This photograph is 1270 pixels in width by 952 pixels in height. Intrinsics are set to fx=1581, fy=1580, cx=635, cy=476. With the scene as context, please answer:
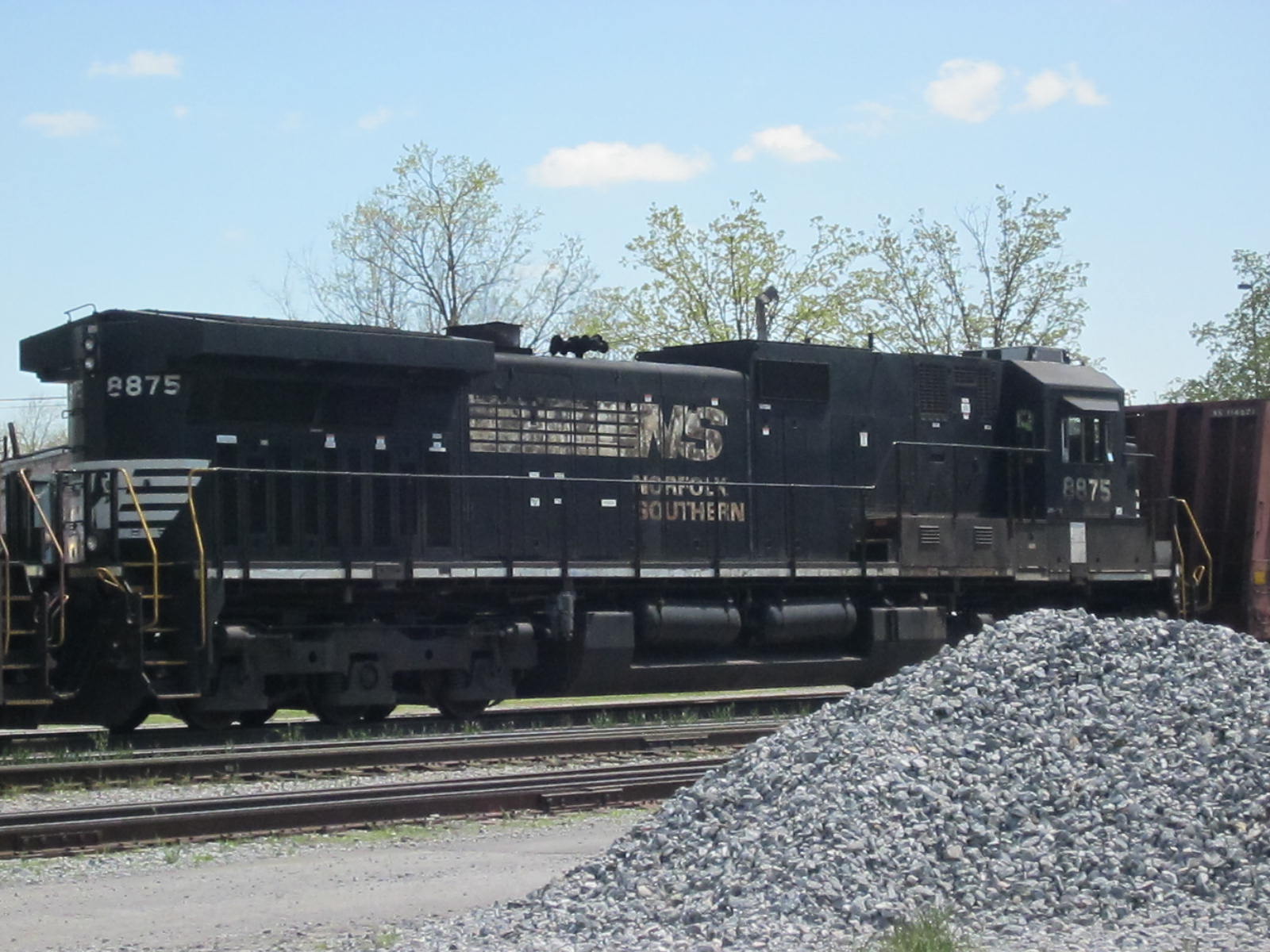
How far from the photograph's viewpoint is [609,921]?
6395 millimetres

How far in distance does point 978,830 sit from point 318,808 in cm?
411

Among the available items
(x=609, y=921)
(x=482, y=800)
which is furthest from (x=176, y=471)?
(x=609, y=921)

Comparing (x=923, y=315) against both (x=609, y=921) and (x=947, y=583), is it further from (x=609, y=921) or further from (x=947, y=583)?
(x=609, y=921)

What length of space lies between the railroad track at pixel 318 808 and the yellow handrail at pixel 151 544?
3286 mm

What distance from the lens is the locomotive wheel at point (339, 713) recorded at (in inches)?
566

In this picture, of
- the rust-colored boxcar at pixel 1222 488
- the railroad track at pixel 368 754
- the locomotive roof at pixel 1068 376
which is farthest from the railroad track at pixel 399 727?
the rust-colored boxcar at pixel 1222 488

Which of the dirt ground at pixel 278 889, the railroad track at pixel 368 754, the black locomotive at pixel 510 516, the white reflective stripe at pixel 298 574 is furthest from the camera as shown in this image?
the white reflective stripe at pixel 298 574

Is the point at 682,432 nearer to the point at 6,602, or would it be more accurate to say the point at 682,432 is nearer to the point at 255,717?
the point at 255,717

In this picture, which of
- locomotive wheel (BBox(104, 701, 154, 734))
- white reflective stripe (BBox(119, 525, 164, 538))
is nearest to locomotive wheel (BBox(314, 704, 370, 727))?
locomotive wheel (BBox(104, 701, 154, 734))

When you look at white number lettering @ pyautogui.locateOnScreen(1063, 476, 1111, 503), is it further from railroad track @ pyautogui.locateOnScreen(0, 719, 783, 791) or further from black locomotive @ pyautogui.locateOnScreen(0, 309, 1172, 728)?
railroad track @ pyautogui.locateOnScreen(0, 719, 783, 791)

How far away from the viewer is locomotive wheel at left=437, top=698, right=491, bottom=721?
15250mm

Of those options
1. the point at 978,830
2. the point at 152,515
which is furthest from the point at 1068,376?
the point at 978,830

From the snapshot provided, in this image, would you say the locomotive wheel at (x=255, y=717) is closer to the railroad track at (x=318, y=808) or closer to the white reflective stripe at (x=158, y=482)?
the white reflective stripe at (x=158, y=482)

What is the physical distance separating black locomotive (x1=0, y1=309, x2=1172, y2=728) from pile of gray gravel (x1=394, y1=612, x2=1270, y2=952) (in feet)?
22.6
